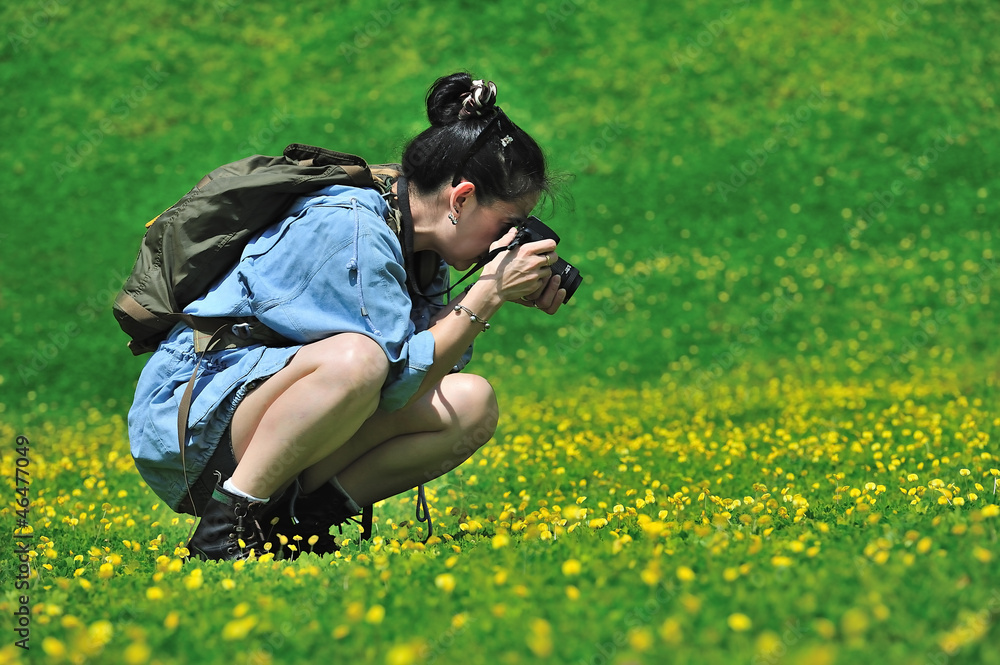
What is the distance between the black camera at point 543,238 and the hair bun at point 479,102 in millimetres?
559

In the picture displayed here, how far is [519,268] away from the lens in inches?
160

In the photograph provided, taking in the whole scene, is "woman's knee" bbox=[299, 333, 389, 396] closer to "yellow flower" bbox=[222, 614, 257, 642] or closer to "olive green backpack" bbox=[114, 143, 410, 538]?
"olive green backpack" bbox=[114, 143, 410, 538]

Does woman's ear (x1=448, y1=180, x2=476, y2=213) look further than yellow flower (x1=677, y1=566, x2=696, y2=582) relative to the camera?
Yes

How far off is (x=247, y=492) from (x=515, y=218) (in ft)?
5.69

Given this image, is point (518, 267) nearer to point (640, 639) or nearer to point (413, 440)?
point (413, 440)

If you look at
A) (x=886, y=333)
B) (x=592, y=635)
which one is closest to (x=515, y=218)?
(x=592, y=635)

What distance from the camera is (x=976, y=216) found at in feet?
41.1

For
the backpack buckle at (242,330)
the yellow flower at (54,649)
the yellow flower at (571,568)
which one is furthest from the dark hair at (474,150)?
the yellow flower at (54,649)

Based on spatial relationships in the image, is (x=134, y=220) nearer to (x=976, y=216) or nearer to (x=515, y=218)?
(x=515, y=218)

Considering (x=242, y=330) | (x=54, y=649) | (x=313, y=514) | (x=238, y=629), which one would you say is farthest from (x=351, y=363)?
(x=54, y=649)

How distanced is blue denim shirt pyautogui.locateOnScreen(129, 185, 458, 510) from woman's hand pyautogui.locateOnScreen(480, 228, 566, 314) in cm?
43

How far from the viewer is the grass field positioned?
2648 millimetres

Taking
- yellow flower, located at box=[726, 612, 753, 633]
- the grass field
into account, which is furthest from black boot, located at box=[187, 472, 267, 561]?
yellow flower, located at box=[726, 612, 753, 633]

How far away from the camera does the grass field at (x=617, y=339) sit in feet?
8.69
